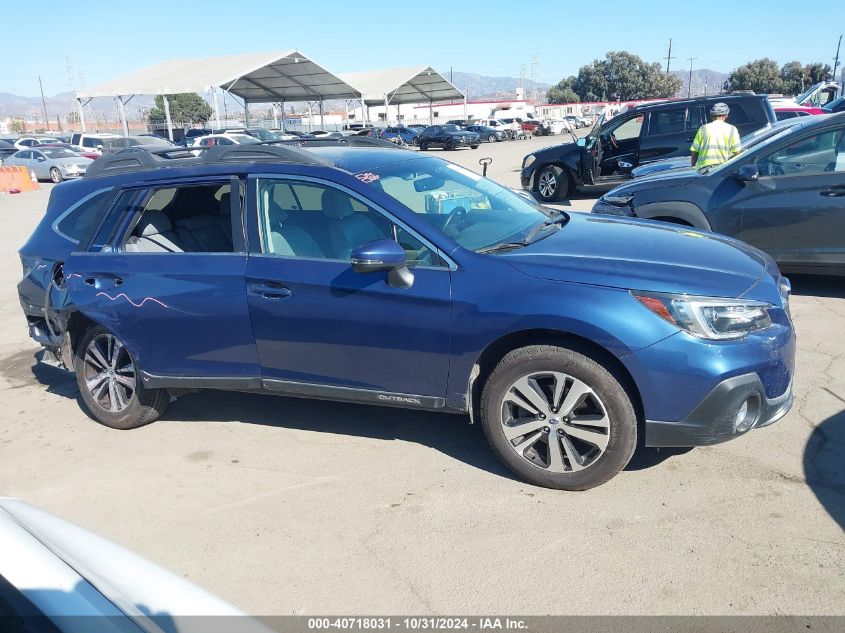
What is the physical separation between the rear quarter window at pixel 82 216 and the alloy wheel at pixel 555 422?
303 cm

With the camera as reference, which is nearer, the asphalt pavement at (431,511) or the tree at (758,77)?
the asphalt pavement at (431,511)

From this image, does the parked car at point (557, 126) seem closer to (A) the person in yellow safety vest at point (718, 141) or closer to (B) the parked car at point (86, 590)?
(A) the person in yellow safety vest at point (718, 141)

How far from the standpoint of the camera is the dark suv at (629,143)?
11.9 m

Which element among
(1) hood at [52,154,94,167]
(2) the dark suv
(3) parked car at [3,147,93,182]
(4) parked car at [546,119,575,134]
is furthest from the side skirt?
(4) parked car at [546,119,575,134]

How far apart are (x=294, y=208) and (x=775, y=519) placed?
9.90ft

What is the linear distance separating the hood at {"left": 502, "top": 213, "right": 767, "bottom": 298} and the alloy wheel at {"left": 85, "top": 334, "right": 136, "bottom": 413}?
2.69 meters

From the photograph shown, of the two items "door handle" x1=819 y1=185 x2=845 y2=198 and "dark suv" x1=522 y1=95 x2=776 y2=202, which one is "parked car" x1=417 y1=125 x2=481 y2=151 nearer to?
"dark suv" x1=522 y1=95 x2=776 y2=202

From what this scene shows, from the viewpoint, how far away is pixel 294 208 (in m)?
4.22

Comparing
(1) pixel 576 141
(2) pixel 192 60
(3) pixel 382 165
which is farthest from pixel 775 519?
(2) pixel 192 60

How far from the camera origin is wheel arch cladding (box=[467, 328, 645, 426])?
345cm

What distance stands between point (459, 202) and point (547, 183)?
1014 cm

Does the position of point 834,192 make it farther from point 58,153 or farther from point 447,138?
point 447,138

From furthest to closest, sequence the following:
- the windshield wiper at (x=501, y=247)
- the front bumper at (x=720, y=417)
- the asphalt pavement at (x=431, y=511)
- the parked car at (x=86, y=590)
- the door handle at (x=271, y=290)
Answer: the door handle at (x=271, y=290) < the windshield wiper at (x=501, y=247) < the front bumper at (x=720, y=417) < the asphalt pavement at (x=431, y=511) < the parked car at (x=86, y=590)

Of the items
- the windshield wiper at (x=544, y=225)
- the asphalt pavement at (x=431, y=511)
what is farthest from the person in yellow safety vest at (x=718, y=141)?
the windshield wiper at (x=544, y=225)
